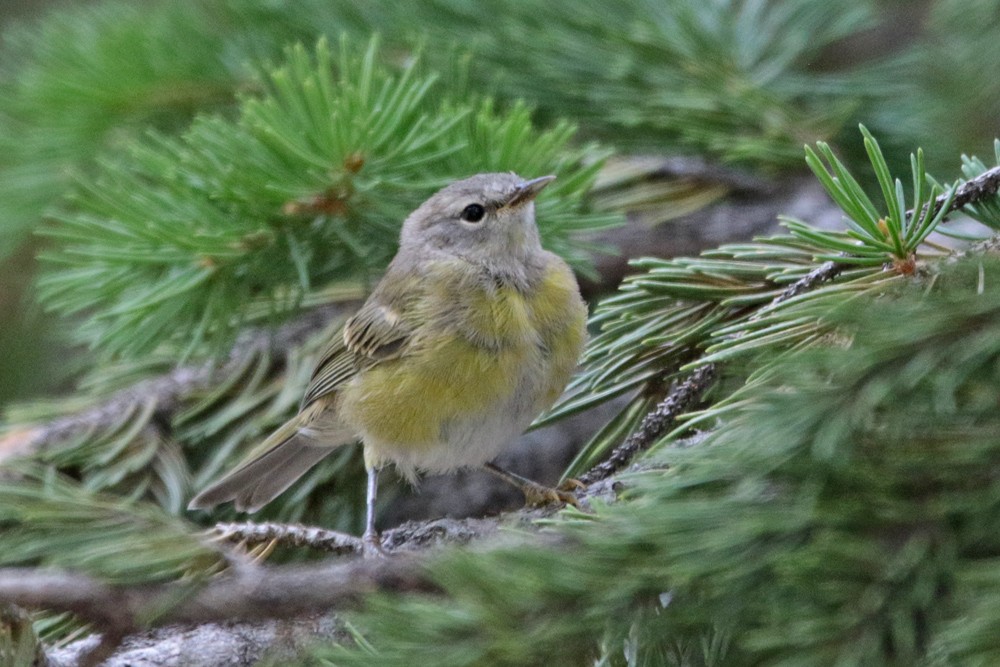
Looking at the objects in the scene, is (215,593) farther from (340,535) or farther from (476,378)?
(476,378)

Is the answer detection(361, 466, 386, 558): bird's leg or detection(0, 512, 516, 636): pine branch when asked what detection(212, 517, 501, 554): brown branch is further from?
detection(0, 512, 516, 636): pine branch

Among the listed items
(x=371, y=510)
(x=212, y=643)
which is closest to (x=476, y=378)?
(x=371, y=510)

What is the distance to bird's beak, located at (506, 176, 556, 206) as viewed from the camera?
3049 millimetres

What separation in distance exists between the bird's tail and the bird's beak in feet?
3.13

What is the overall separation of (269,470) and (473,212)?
3.47 feet

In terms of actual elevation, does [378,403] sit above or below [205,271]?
below

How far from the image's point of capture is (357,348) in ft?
11.1

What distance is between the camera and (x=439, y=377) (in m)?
3.00

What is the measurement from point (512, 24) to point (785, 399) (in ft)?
8.60

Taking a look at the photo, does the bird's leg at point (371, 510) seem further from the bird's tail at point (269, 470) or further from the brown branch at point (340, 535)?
the bird's tail at point (269, 470)

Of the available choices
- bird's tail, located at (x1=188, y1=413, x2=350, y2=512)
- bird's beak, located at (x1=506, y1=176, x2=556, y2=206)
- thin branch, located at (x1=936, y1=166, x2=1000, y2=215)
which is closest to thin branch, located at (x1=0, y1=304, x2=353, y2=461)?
bird's tail, located at (x1=188, y1=413, x2=350, y2=512)

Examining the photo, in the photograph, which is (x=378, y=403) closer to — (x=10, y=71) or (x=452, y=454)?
(x=452, y=454)

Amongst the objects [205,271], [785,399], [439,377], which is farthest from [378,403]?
[785,399]

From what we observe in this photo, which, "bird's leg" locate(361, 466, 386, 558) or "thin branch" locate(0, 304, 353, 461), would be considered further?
"thin branch" locate(0, 304, 353, 461)
